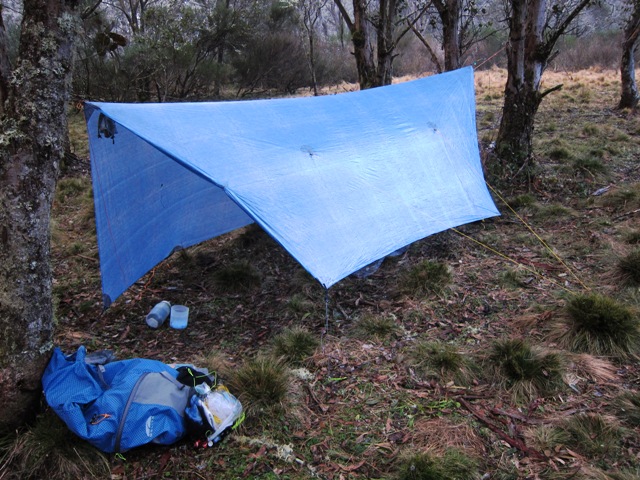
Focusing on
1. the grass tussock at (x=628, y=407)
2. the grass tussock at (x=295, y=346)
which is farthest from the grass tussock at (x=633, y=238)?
the grass tussock at (x=295, y=346)

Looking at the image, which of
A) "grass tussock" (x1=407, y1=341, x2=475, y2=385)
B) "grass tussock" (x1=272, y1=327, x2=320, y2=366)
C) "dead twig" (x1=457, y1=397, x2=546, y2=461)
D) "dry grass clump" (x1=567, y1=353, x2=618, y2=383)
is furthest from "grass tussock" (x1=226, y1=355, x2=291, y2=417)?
"dry grass clump" (x1=567, y1=353, x2=618, y2=383)

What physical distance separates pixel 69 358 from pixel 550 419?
102 inches

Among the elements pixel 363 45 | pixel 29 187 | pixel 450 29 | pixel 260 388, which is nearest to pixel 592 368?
pixel 260 388

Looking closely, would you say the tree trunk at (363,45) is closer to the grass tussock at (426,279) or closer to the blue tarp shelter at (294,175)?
the blue tarp shelter at (294,175)

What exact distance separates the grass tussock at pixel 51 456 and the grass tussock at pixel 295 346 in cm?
125

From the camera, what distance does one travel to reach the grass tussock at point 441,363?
9.89 ft

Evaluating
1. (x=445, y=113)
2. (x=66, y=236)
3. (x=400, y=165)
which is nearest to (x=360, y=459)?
(x=400, y=165)

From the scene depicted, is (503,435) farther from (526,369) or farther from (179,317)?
(179,317)

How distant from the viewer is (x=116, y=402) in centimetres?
245

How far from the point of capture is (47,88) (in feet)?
7.95

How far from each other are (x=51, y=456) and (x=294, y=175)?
235 centimetres

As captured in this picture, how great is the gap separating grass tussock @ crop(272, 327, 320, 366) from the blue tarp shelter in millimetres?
429

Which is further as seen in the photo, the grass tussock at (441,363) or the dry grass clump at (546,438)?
the grass tussock at (441,363)

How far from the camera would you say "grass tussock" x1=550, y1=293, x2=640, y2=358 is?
311cm
